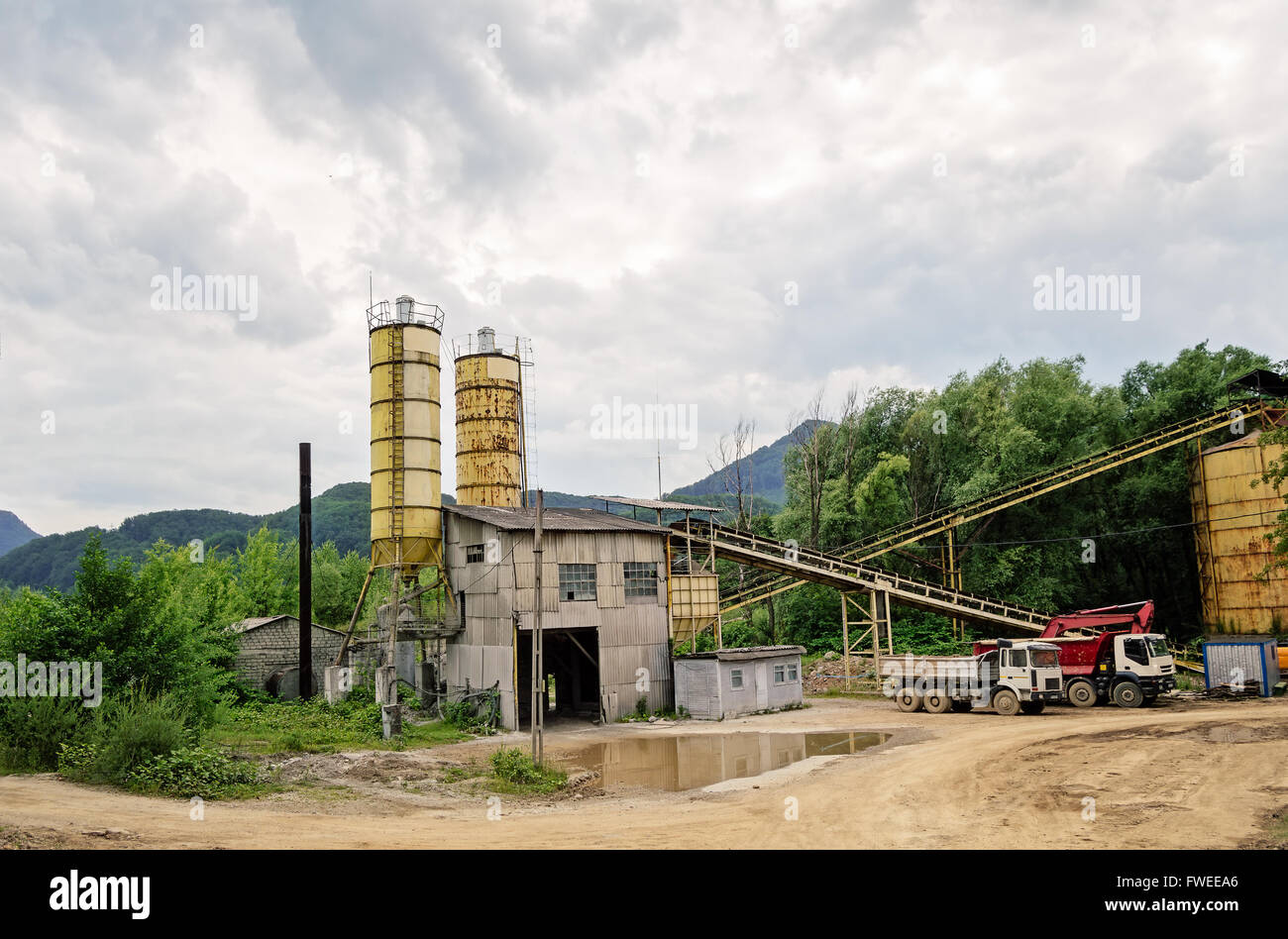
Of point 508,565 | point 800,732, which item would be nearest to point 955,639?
point 800,732

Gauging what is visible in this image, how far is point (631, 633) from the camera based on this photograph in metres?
31.5

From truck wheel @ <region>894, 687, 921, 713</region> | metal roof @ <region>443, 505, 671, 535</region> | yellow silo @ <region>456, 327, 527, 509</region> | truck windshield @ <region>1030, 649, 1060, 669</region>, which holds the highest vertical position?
yellow silo @ <region>456, 327, 527, 509</region>

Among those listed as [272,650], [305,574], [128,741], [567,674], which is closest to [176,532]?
[272,650]

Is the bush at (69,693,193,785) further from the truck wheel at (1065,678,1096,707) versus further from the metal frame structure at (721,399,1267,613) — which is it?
the truck wheel at (1065,678,1096,707)

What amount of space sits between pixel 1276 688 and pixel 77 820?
3700 centimetres

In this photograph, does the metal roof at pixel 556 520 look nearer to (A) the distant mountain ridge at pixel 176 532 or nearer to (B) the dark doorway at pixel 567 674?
(B) the dark doorway at pixel 567 674

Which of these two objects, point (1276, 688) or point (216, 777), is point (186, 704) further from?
point (1276, 688)

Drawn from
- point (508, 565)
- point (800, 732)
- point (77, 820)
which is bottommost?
point (800, 732)

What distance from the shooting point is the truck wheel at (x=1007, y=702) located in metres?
28.4

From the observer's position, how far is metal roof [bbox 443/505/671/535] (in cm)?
3044

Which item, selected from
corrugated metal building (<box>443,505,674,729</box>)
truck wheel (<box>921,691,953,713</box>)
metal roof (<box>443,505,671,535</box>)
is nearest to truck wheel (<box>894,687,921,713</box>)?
truck wheel (<box>921,691,953,713</box>)

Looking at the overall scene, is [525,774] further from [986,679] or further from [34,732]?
[986,679]

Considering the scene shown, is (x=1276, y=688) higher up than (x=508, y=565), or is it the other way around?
(x=508, y=565)

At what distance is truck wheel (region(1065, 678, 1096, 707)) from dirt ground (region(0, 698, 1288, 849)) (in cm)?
534
